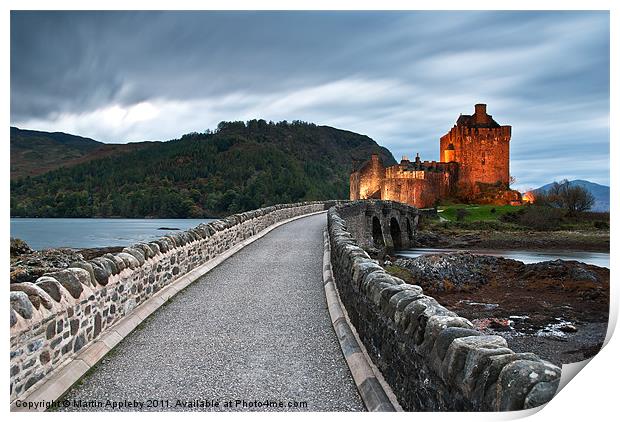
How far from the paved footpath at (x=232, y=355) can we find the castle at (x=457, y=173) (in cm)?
5001

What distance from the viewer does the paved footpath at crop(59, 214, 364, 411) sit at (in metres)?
4.19

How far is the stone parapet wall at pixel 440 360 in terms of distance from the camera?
8.04ft

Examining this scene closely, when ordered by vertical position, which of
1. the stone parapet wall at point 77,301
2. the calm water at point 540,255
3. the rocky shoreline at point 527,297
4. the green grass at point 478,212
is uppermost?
the stone parapet wall at point 77,301

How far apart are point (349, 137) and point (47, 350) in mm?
131386

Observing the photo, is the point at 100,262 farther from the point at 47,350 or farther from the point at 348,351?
the point at 348,351

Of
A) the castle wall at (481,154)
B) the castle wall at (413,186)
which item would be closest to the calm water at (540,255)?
the castle wall at (413,186)

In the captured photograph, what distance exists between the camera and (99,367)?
4.75 m

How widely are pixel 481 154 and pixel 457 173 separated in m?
4.46

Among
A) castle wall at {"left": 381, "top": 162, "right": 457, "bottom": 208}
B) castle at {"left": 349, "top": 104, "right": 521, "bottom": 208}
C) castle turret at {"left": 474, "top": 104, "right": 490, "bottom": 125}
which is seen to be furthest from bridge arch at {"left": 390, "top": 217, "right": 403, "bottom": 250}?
castle turret at {"left": 474, "top": 104, "right": 490, "bottom": 125}

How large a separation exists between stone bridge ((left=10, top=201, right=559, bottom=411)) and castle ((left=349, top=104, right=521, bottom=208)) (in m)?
50.5

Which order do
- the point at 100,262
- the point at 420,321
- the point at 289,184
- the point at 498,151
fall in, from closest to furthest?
the point at 420,321, the point at 100,262, the point at 498,151, the point at 289,184

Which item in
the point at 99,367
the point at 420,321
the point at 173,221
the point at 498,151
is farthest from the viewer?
the point at 498,151

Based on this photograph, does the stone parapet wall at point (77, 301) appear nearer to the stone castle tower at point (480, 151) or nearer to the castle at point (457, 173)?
the castle at point (457, 173)
